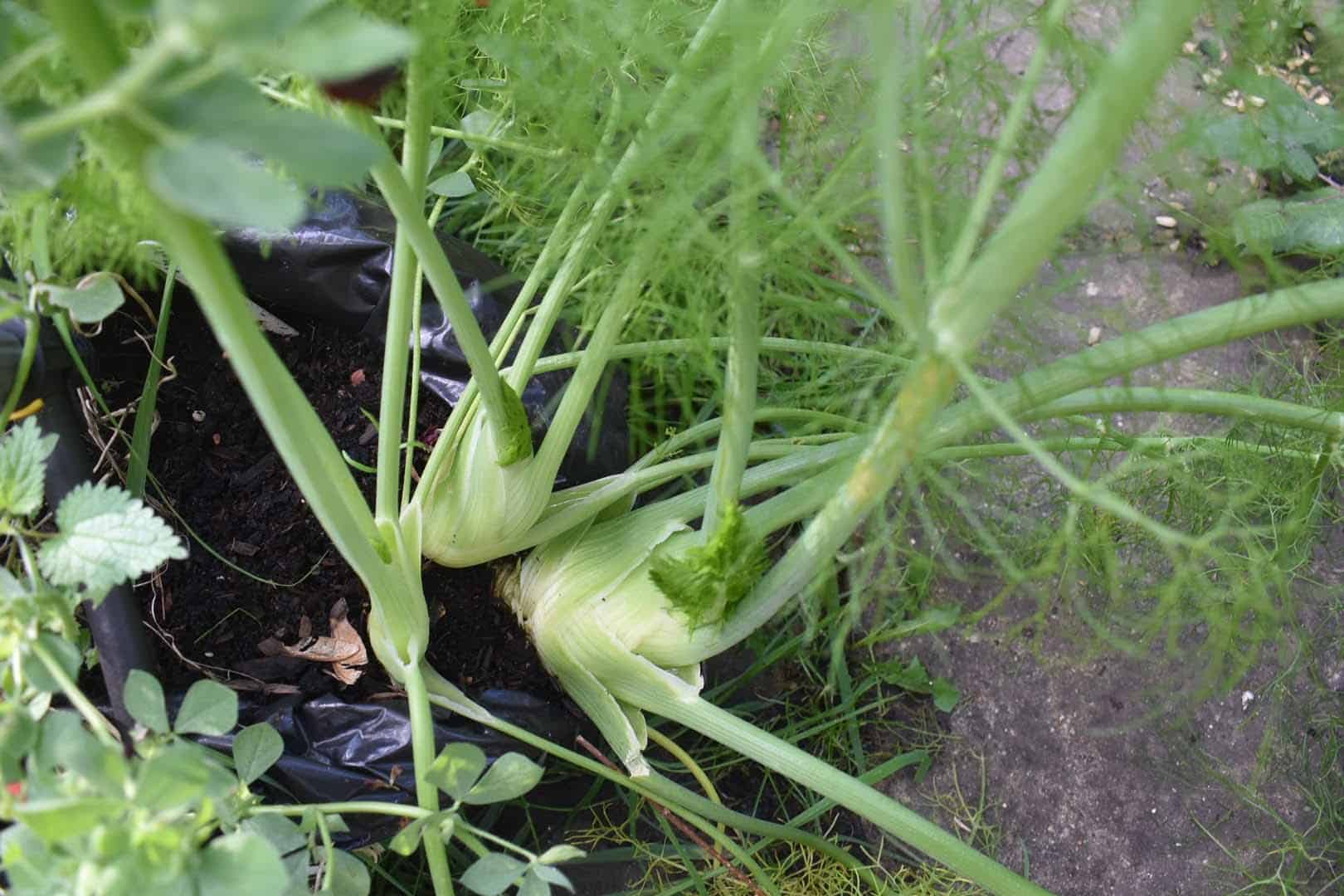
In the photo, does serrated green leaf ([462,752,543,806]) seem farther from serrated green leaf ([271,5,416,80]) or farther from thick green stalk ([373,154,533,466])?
serrated green leaf ([271,5,416,80])

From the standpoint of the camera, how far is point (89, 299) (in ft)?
1.79

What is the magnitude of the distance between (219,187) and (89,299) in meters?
0.34

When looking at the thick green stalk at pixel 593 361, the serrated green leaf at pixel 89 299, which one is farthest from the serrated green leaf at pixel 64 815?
the thick green stalk at pixel 593 361

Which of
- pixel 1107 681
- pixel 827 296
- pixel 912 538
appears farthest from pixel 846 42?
pixel 1107 681

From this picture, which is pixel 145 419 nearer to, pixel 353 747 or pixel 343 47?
pixel 353 747

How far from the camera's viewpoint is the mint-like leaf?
688 mm

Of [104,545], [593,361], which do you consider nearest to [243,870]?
[104,545]

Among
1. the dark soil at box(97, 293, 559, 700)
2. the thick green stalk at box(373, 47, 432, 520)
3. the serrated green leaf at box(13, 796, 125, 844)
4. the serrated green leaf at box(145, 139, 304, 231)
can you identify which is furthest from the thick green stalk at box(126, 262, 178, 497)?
the serrated green leaf at box(145, 139, 304, 231)

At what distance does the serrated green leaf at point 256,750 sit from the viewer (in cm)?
63

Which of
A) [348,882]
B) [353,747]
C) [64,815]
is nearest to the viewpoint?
[64,815]

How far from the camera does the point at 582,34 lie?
641 mm

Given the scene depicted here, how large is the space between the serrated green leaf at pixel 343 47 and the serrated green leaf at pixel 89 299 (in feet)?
1.08

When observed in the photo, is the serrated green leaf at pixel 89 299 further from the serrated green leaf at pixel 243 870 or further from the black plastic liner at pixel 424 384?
the serrated green leaf at pixel 243 870

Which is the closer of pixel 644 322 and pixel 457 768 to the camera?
pixel 457 768
